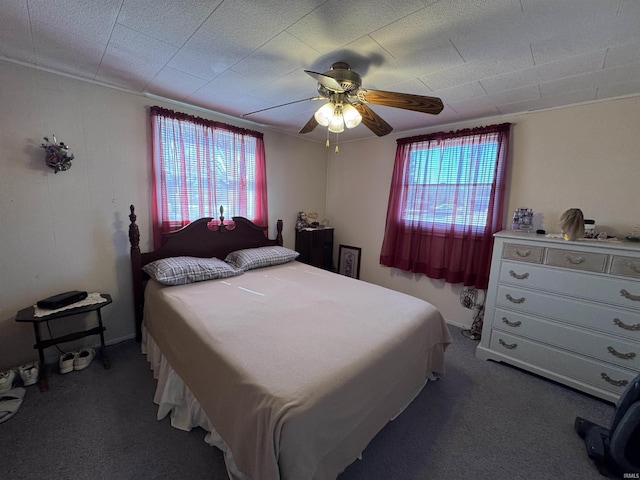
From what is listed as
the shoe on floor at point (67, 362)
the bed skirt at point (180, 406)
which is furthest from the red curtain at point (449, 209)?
the shoe on floor at point (67, 362)

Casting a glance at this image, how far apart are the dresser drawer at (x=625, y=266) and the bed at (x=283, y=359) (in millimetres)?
1295

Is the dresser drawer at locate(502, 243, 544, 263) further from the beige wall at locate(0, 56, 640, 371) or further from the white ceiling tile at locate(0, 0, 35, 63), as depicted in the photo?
the white ceiling tile at locate(0, 0, 35, 63)

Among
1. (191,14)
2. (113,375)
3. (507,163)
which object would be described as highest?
(191,14)

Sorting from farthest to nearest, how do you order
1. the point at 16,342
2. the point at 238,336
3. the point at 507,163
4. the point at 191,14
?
the point at 507,163
the point at 16,342
the point at 238,336
the point at 191,14

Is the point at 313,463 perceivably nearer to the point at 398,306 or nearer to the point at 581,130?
the point at 398,306

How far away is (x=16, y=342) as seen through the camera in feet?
6.87

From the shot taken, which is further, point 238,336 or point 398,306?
point 398,306

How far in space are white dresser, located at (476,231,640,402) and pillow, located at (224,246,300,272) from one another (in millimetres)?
2250

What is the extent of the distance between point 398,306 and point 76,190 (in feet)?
9.47

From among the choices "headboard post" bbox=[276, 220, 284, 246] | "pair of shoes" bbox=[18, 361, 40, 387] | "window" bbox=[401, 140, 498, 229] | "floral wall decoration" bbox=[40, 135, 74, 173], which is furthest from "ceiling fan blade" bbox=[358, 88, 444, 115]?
"pair of shoes" bbox=[18, 361, 40, 387]

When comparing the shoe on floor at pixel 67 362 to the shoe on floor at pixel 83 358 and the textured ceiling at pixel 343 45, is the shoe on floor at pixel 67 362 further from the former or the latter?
the textured ceiling at pixel 343 45

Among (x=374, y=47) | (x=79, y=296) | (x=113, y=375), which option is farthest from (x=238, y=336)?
(x=374, y=47)

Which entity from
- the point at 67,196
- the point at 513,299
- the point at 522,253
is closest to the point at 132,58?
the point at 67,196

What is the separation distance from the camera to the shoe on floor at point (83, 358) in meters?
2.18
